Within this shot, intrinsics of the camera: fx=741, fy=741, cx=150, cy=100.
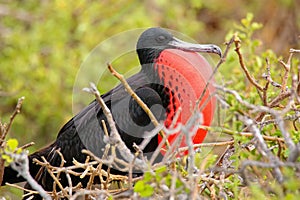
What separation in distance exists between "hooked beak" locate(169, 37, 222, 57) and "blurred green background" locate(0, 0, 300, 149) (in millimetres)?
1505

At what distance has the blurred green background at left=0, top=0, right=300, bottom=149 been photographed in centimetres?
512

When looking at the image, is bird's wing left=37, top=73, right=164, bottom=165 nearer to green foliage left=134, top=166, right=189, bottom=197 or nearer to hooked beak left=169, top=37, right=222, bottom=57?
hooked beak left=169, top=37, right=222, bottom=57

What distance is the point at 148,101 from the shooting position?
300 centimetres

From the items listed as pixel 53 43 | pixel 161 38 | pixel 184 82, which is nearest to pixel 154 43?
pixel 161 38

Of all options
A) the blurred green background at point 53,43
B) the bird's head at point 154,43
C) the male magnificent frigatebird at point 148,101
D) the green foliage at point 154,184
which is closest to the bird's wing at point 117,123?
the male magnificent frigatebird at point 148,101

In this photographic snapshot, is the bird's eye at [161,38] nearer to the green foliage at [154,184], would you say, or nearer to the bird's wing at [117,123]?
the bird's wing at [117,123]

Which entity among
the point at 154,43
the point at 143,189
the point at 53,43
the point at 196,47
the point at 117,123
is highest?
the point at 53,43

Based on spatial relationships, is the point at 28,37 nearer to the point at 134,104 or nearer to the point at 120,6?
the point at 120,6

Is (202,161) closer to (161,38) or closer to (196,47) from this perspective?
(196,47)

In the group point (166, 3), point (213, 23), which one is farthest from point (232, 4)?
point (166, 3)

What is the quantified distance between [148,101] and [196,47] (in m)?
0.30

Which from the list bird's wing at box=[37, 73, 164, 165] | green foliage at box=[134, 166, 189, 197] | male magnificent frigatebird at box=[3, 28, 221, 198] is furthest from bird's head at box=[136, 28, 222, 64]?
green foliage at box=[134, 166, 189, 197]

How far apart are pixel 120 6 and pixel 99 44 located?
0.71m

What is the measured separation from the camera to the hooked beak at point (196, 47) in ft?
9.77
